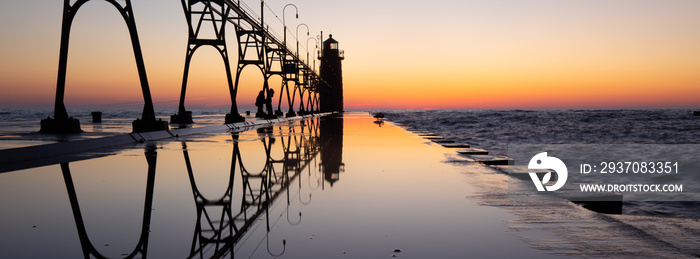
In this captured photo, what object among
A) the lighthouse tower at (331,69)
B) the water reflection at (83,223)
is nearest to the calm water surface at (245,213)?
the water reflection at (83,223)

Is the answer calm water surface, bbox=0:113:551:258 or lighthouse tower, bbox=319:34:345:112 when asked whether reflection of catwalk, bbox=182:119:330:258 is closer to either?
calm water surface, bbox=0:113:551:258

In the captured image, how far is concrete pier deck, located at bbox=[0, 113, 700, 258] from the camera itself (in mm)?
4000

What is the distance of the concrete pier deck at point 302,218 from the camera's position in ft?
13.1

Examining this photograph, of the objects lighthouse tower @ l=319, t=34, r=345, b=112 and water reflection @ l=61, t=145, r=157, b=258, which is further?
lighthouse tower @ l=319, t=34, r=345, b=112

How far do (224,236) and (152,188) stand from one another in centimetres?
346

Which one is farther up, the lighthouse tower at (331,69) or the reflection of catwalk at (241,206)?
the lighthouse tower at (331,69)

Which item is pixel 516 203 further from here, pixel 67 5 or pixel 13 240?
pixel 67 5

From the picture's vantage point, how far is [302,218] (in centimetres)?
529

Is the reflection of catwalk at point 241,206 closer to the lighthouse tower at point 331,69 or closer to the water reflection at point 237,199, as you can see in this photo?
the water reflection at point 237,199

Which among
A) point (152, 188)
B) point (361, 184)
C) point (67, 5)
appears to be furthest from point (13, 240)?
point (67, 5)

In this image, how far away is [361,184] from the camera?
7965 millimetres

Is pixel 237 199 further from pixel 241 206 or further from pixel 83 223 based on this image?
pixel 83 223

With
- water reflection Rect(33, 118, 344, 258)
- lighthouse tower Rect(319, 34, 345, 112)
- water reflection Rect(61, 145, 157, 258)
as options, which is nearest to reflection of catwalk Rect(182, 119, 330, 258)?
water reflection Rect(33, 118, 344, 258)

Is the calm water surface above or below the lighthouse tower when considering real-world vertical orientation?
below
